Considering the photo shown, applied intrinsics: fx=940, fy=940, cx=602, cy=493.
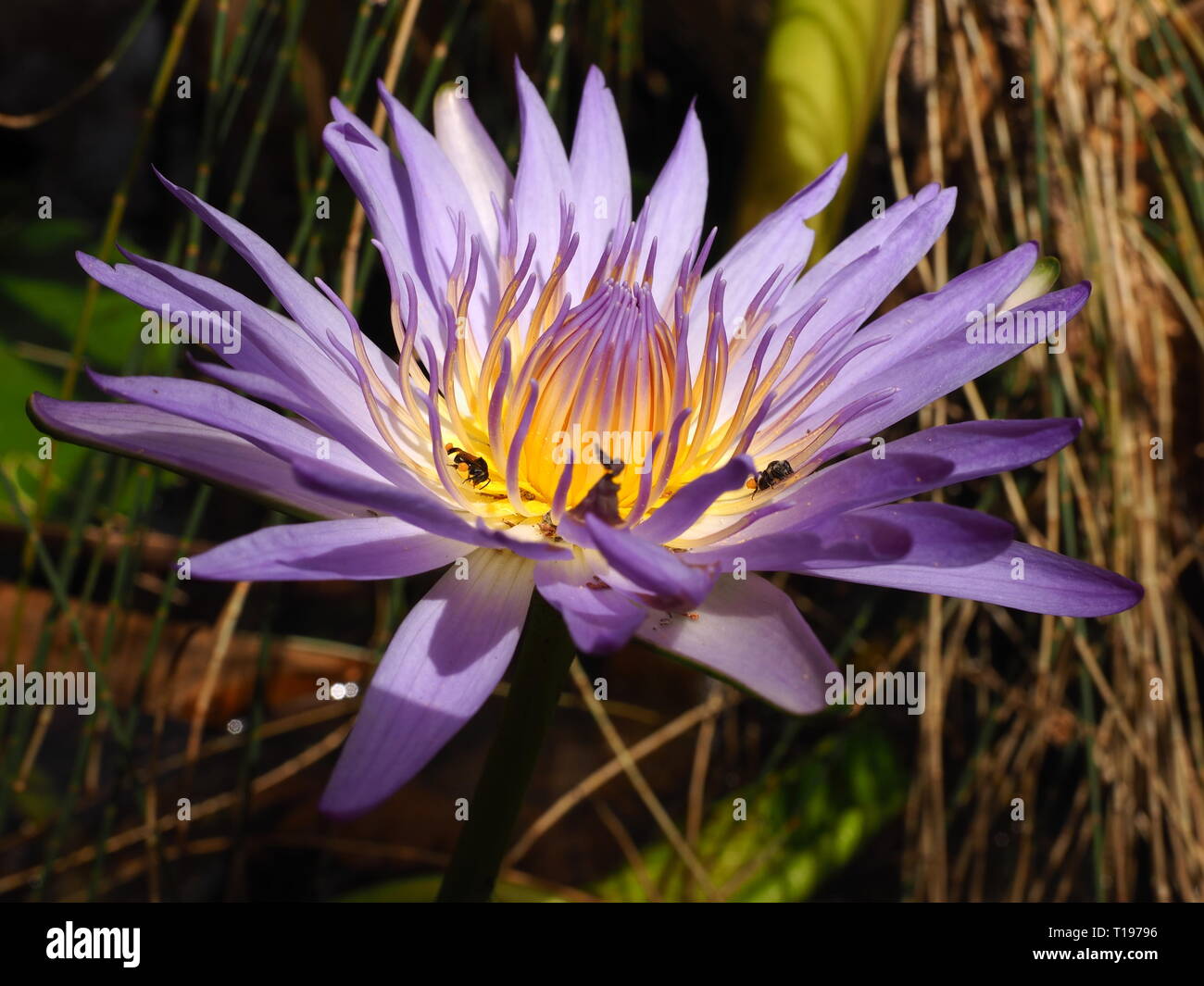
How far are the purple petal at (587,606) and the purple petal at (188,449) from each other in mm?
179

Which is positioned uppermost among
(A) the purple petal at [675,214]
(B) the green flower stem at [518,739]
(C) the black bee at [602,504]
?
(A) the purple petal at [675,214]

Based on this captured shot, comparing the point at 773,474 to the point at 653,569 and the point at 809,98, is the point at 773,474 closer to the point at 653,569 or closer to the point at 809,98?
the point at 653,569

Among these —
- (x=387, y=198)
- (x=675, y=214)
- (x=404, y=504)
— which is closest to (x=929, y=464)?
(x=404, y=504)

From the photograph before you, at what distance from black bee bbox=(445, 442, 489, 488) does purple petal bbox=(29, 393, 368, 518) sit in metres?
0.16

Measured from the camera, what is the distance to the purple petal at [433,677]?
0.67 m

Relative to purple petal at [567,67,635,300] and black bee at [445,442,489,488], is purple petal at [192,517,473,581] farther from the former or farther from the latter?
purple petal at [567,67,635,300]

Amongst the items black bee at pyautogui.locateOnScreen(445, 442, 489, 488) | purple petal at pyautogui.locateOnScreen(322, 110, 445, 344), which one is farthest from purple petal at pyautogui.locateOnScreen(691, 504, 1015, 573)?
purple petal at pyautogui.locateOnScreen(322, 110, 445, 344)

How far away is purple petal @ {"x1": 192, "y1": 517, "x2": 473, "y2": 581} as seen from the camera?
666mm

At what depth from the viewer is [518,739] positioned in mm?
822

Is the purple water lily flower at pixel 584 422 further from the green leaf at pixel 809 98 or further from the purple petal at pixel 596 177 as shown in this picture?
the green leaf at pixel 809 98

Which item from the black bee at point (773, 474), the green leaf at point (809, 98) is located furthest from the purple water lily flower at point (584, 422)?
the green leaf at point (809, 98)

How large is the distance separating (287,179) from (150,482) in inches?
46.2

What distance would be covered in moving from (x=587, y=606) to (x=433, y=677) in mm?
136

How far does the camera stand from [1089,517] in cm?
148
